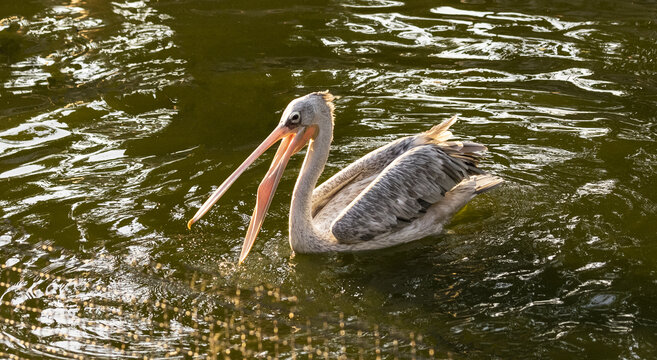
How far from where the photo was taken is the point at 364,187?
577 centimetres

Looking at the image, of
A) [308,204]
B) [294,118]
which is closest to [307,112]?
[294,118]

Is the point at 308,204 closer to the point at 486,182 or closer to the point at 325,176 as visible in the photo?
the point at 325,176

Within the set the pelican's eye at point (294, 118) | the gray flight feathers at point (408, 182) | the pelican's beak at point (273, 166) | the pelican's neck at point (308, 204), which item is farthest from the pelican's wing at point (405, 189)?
the pelican's eye at point (294, 118)

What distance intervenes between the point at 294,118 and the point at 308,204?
506mm

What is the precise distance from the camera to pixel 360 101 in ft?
24.4

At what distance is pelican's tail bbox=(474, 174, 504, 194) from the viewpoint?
576 cm

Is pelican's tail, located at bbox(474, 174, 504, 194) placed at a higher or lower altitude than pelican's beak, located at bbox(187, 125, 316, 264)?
lower

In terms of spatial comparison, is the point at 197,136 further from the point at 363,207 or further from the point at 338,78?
the point at 363,207

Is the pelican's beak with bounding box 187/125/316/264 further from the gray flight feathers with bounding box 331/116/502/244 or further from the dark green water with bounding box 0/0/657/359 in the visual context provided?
the gray flight feathers with bounding box 331/116/502/244

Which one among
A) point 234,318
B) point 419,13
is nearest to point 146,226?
point 234,318

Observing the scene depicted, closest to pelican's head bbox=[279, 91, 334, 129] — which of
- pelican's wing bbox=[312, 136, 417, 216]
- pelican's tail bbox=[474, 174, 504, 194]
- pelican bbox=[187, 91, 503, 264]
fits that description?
pelican bbox=[187, 91, 503, 264]

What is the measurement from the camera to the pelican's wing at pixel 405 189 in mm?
5387

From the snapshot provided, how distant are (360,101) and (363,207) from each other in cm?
217

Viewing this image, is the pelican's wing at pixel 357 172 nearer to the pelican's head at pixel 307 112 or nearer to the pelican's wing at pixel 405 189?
the pelican's wing at pixel 405 189
